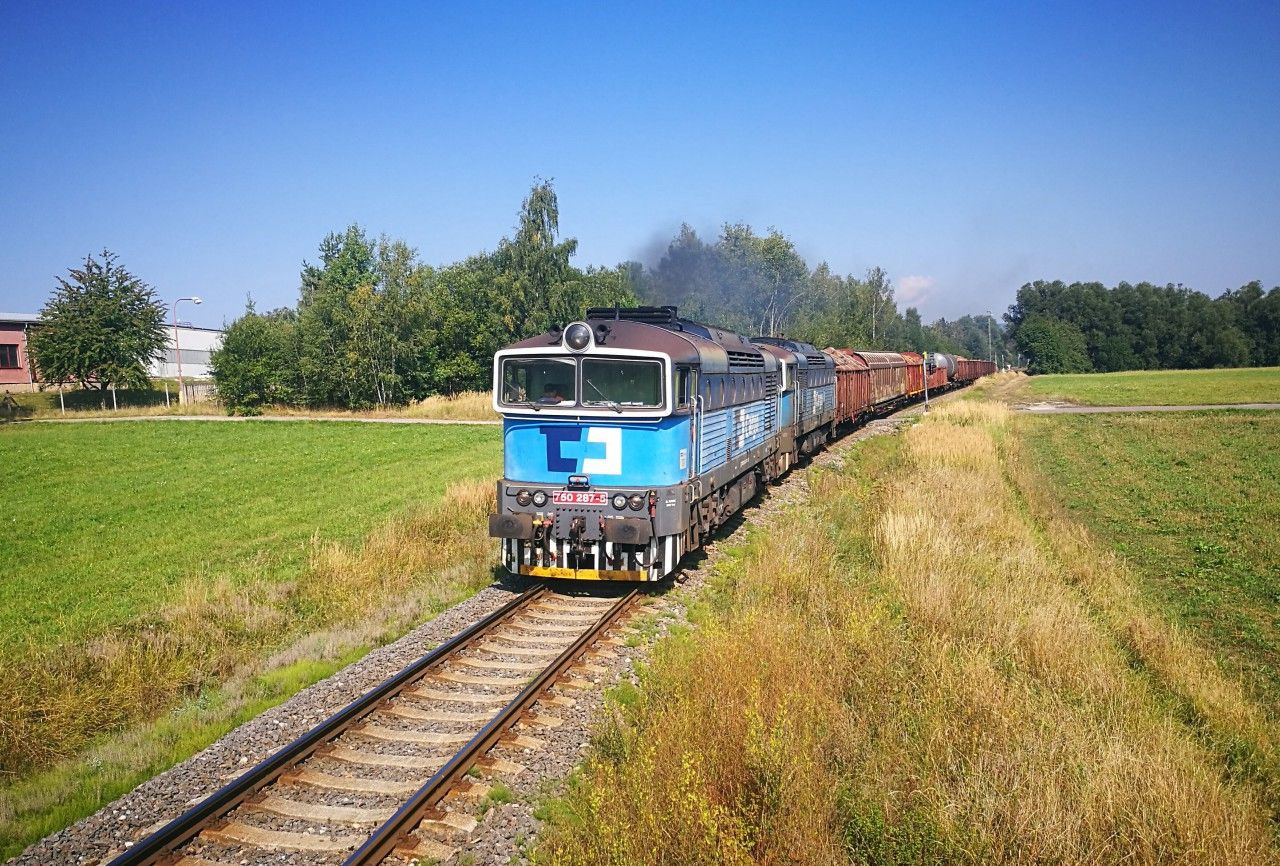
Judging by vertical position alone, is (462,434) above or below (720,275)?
below

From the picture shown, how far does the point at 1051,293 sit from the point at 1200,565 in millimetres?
131040

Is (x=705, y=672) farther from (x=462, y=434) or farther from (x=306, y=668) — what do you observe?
(x=462, y=434)

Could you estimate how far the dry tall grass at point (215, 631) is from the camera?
7766mm

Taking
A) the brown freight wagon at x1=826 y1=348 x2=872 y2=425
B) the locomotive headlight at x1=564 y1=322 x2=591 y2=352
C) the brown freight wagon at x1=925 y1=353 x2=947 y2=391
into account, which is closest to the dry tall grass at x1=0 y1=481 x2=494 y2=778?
the locomotive headlight at x1=564 y1=322 x2=591 y2=352

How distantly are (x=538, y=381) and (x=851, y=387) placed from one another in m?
22.1

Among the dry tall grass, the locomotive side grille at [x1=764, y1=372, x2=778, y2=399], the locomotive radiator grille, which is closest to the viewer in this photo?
the dry tall grass

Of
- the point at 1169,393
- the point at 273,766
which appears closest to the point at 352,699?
the point at 273,766

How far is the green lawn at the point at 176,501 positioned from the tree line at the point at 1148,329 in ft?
343

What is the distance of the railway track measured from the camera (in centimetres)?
543

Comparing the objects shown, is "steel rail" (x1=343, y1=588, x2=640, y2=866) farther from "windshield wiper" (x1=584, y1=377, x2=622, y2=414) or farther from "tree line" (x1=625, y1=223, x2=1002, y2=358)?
"tree line" (x1=625, y1=223, x2=1002, y2=358)

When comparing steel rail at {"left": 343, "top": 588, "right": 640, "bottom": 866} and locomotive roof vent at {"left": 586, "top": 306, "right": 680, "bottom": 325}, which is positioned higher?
locomotive roof vent at {"left": 586, "top": 306, "right": 680, "bottom": 325}

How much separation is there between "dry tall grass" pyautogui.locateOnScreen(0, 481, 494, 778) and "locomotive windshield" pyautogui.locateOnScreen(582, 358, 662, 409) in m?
3.79

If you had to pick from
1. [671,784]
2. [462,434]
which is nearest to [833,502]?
[671,784]

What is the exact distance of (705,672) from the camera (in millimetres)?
7105
